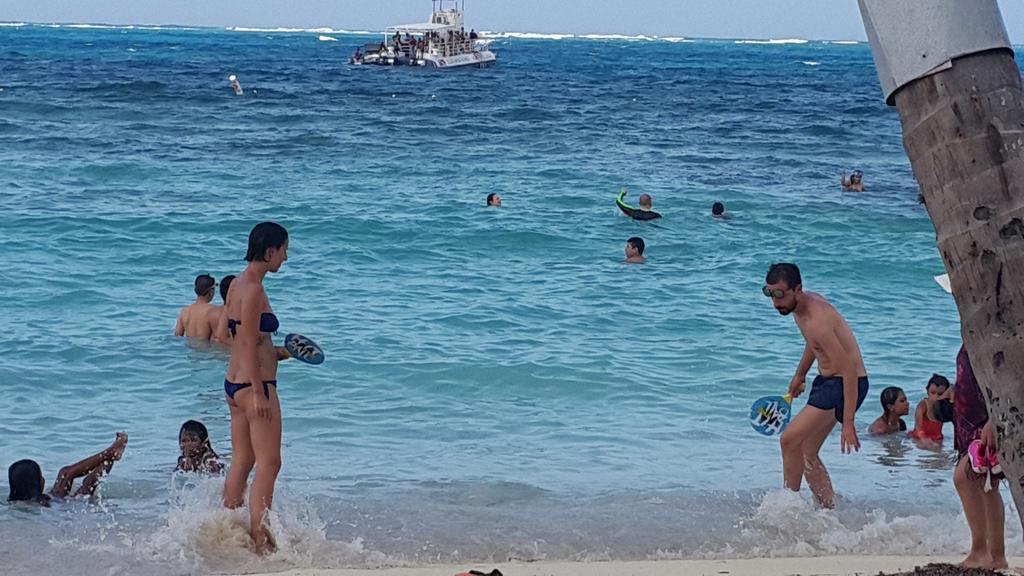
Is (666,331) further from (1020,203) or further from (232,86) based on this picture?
(232,86)

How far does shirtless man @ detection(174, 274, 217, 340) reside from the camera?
10750 mm

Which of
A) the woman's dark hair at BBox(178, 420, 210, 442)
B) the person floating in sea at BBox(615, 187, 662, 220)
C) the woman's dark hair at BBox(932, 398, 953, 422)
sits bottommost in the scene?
the woman's dark hair at BBox(178, 420, 210, 442)

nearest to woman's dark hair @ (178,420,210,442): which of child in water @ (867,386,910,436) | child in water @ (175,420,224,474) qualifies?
child in water @ (175,420,224,474)

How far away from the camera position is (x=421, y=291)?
532 inches

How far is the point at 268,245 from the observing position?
5945 mm

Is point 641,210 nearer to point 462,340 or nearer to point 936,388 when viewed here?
point 462,340

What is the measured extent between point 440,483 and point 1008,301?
4.82 metres

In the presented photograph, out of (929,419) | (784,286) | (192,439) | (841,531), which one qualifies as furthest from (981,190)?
(929,419)

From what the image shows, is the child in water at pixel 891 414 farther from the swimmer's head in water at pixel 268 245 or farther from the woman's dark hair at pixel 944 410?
the swimmer's head in water at pixel 268 245

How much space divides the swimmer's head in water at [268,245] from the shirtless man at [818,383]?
249 centimetres

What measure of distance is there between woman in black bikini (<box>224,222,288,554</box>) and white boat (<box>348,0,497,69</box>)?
60094 millimetres

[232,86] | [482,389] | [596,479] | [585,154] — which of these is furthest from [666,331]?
[232,86]

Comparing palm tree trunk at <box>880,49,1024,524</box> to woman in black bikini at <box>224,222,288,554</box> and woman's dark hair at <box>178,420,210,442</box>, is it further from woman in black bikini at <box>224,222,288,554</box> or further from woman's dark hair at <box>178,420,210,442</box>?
woman's dark hair at <box>178,420,210,442</box>

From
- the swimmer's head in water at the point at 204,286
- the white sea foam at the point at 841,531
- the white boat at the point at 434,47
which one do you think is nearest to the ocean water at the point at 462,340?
the white sea foam at the point at 841,531
